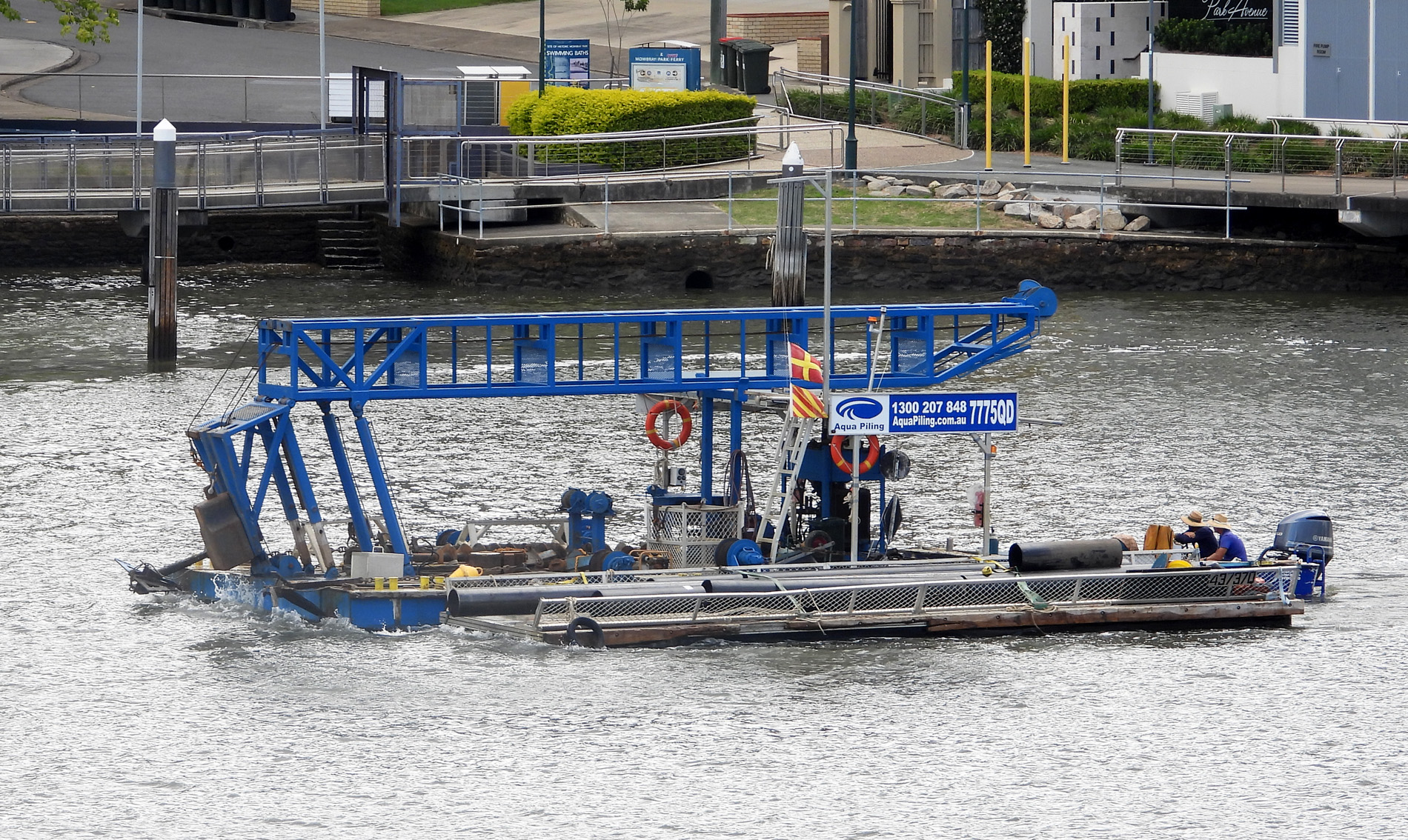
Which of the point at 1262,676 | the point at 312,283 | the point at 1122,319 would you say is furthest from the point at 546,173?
the point at 1262,676

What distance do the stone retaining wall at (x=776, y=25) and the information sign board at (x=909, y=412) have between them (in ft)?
153

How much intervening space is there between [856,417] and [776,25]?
4809 centimetres

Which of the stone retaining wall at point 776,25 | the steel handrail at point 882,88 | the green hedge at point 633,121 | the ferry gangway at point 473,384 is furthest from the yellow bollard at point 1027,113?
the ferry gangway at point 473,384

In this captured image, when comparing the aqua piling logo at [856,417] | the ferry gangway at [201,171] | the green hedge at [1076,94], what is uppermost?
the green hedge at [1076,94]

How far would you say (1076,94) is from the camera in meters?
56.6

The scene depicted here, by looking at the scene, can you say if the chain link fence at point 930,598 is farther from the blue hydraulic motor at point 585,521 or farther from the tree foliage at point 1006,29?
the tree foliage at point 1006,29

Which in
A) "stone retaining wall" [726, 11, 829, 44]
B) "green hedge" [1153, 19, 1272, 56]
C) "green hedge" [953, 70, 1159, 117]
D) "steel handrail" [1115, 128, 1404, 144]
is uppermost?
"stone retaining wall" [726, 11, 829, 44]

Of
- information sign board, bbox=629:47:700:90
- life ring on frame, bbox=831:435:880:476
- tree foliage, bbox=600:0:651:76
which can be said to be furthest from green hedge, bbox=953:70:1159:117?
life ring on frame, bbox=831:435:880:476

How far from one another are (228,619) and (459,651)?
294 centimetres

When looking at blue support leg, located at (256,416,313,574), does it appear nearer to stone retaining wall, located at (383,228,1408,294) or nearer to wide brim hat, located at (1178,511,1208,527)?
wide brim hat, located at (1178,511,1208,527)

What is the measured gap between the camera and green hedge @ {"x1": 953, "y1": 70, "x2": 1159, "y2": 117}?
184ft

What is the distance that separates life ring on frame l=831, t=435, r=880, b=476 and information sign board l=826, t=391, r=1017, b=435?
782 mm

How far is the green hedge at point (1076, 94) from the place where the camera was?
56031mm

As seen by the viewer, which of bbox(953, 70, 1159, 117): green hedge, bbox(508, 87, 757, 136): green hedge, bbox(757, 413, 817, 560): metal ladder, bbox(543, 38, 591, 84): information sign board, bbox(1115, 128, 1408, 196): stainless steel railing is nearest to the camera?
bbox(757, 413, 817, 560): metal ladder
